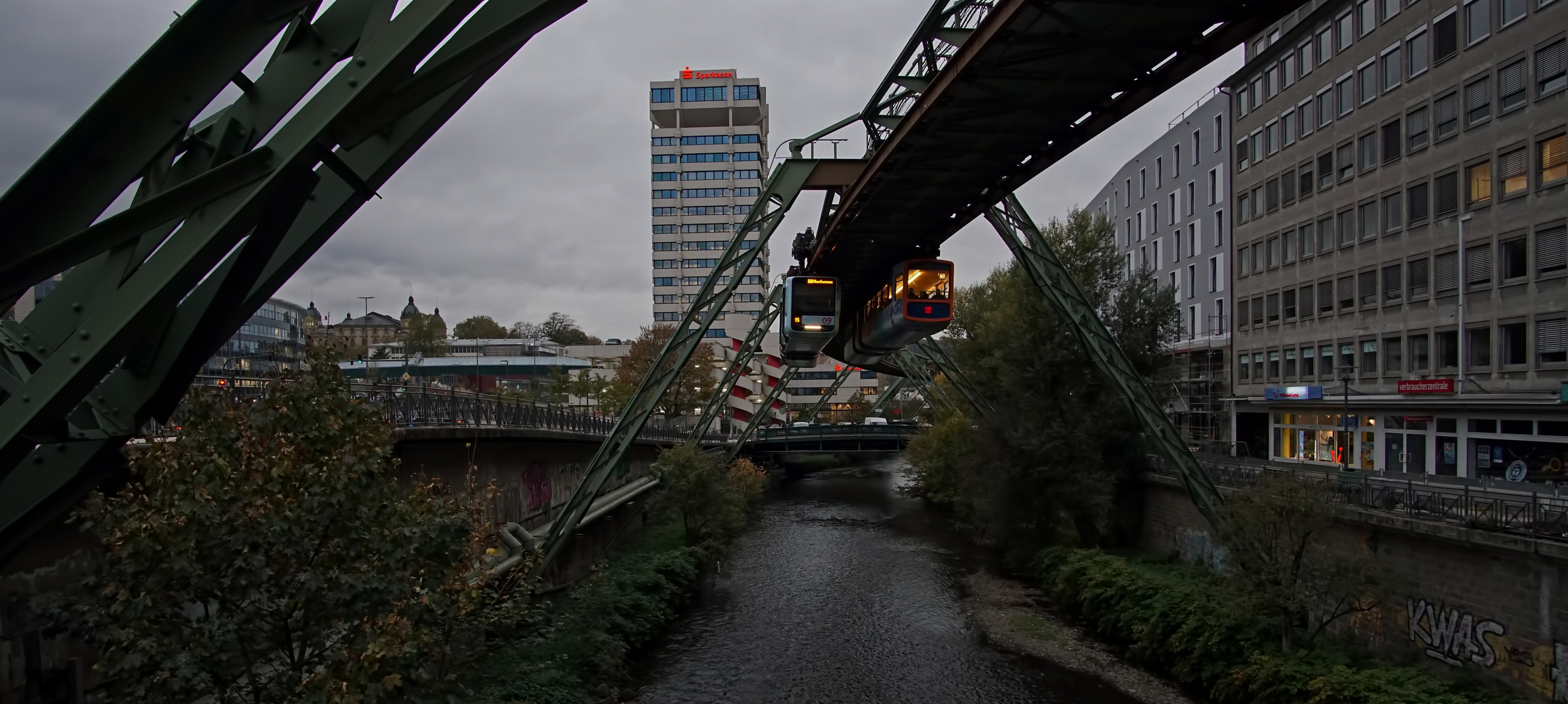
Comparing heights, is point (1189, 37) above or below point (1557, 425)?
above

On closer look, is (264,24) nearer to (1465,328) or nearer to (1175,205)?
(1465,328)

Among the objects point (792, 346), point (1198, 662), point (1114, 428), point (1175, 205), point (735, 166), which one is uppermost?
point (735, 166)

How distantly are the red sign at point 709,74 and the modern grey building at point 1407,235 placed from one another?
85343mm

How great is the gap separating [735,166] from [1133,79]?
106 metres

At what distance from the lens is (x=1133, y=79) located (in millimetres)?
→ 15289

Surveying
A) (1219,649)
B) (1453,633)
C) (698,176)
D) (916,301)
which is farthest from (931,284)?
(698,176)

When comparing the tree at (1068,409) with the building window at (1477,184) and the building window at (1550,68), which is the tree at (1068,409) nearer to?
the building window at (1477,184)

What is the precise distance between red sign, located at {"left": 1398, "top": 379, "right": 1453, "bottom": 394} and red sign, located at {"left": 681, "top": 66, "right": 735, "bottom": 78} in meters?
100

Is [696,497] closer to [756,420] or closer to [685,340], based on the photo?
[685,340]

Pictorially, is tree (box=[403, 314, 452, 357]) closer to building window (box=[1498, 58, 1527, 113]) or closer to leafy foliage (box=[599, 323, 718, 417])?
leafy foliage (box=[599, 323, 718, 417])

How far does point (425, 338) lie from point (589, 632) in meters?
68.5

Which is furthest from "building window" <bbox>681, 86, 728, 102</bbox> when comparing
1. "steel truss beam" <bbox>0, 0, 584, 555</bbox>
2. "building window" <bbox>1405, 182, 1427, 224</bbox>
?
"steel truss beam" <bbox>0, 0, 584, 555</bbox>

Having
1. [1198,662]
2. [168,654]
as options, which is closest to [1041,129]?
[1198,662]

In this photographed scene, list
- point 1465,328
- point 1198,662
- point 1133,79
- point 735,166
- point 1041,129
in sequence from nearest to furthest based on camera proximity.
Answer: point 1133,79, point 1041,129, point 1198,662, point 1465,328, point 735,166
